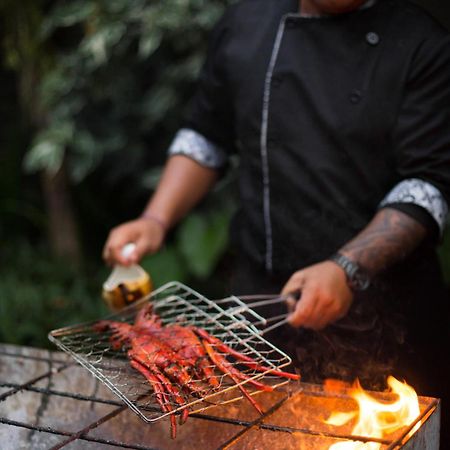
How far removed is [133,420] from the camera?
8.69 ft

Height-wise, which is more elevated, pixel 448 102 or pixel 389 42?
pixel 389 42

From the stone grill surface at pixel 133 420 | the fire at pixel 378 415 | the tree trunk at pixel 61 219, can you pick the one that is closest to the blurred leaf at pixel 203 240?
the tree trunk at pixel 61 219

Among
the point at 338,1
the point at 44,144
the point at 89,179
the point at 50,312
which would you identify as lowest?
the point at 50,312

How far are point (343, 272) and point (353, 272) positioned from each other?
0.05 meters

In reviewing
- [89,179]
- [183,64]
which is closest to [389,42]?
[183,64]

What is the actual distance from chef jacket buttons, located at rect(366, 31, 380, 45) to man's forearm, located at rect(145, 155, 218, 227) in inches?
34.6

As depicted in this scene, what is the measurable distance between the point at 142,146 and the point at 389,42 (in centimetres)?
319

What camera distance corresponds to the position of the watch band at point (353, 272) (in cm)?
262

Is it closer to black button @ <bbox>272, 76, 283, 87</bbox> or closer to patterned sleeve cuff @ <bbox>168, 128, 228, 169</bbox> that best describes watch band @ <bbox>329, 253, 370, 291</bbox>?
black button @ <bbox>272, 76, 283, 87</bbox>

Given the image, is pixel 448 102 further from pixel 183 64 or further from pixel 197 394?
pixel 183 64

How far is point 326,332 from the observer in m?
2.92

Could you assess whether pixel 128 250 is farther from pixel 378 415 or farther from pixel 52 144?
pixel 52 144

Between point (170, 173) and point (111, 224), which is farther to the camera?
point (111, 224)

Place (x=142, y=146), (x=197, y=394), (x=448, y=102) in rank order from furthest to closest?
(x=142, y=146) → (x=448, y=102) → (x=197, y=394)
